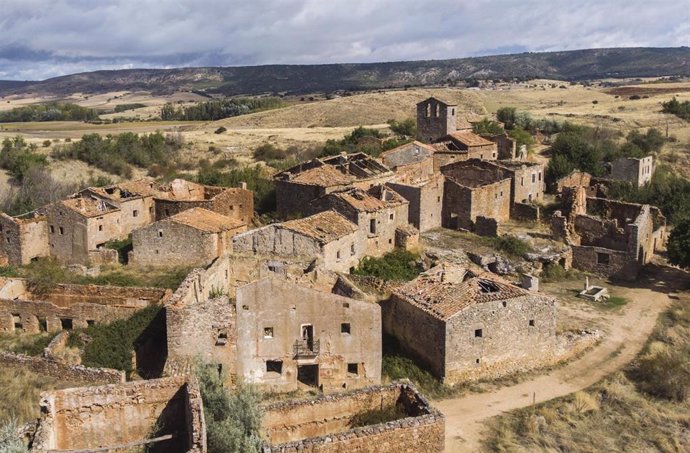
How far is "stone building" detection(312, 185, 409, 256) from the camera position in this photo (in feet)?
94.7

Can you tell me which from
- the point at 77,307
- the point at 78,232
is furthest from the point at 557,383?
the point at 78,232

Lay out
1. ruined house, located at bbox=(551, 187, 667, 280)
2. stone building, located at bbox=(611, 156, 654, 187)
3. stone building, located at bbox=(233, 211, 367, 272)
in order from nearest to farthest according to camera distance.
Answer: stone building, located at bbox=(233, 211, 367, 272) < ruined house, located at bbox=(551, 187, 667, 280) < stone building, located at bbox=(611, 156, 654, 187)

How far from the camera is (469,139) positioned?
150 feet

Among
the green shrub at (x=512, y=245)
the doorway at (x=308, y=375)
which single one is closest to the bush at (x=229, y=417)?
the doorway at (x=308, y=375)

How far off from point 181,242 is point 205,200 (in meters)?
5.53

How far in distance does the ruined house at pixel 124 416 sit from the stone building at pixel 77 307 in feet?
31.0

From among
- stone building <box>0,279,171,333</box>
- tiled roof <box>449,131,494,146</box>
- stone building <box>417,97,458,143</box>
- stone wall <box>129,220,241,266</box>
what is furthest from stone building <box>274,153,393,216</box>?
stone building <box>417,97,458,143</box>

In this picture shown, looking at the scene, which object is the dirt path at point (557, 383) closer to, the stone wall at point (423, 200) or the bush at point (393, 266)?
the bush at point (393, 266)

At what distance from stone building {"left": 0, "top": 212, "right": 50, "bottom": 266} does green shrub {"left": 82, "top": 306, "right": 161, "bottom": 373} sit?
1066 cm

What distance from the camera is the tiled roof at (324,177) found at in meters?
32.7

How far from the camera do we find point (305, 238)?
25.7 metres

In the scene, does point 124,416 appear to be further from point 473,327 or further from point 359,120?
point 359,120

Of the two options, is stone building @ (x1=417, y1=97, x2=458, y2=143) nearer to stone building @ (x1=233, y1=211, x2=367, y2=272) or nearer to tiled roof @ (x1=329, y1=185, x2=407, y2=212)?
tiled roof @ (x1=329, y1=185, x2=407, y2=212)

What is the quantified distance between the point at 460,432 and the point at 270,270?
365 inches
